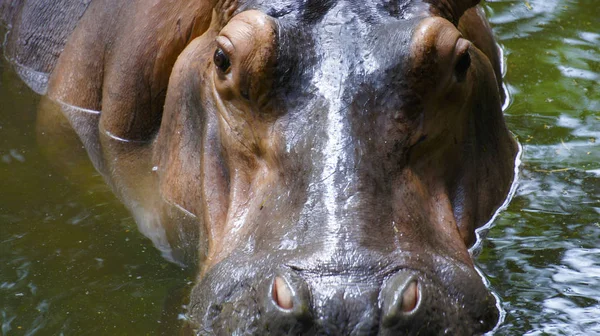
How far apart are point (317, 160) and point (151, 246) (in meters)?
1.54

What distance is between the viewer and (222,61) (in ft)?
14.5

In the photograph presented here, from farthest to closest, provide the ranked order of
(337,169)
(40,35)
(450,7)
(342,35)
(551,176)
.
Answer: (40,35) < (551,176) < (450,7) < (342,35) < (337,169)

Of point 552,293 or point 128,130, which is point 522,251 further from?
point 128,130

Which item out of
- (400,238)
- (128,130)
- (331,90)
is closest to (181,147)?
(128,130)

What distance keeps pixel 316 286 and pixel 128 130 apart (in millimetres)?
2672

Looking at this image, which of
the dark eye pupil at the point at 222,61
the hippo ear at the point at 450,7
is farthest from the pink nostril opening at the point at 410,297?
the hippo ear at the point at 450,7

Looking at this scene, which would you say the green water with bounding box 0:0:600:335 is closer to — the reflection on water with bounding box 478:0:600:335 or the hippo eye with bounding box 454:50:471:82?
the reflection on water with bounding box 478:0:600:335

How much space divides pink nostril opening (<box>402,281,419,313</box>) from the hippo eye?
127 centimetres

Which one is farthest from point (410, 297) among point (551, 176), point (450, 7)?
point (551, 176)

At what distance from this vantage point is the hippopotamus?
3473 mm

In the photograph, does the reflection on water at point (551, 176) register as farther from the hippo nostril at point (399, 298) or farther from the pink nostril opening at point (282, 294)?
the pink nostril opening at point (282, 294)

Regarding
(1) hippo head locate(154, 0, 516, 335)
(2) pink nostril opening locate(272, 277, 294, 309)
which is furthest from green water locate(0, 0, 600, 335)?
(2) pink nostril opening locate(272, 277, 294, 309)

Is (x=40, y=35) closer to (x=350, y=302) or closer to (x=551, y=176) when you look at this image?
(x=551, y=176)

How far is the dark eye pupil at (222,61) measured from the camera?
4395mm
